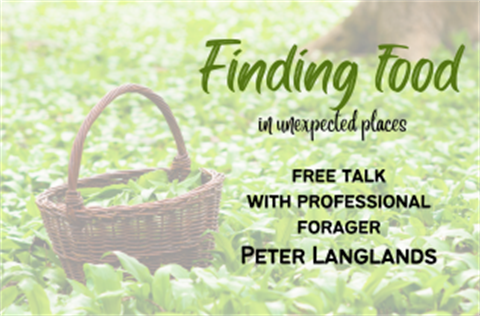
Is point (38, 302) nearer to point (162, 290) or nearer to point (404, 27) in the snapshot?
point (162, 290)

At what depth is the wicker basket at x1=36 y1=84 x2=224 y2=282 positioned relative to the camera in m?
2.15

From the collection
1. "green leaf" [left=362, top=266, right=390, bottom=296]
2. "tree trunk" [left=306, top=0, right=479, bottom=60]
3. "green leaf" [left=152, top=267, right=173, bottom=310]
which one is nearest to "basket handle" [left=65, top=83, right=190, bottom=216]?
"green leaf" [left=152, top=267, right=173, bottom=310]

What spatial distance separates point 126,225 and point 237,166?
1.63 m

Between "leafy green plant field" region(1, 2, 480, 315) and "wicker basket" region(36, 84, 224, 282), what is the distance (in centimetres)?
12

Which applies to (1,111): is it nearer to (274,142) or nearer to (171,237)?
(274,142)

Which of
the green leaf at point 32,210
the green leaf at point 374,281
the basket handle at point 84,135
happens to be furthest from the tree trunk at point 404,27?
the green leaf at point 374,281

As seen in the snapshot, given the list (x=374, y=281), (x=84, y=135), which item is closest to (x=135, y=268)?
(x=84, y=135)

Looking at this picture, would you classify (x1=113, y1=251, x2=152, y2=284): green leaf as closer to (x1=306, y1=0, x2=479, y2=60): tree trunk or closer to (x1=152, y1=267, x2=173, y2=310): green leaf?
(x1=152, y1=267, x2=173, y2=310): green leaf

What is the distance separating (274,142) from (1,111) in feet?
9.54

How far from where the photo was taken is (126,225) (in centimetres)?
219

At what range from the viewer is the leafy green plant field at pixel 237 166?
2.04 m

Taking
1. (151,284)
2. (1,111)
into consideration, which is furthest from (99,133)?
(151,284)

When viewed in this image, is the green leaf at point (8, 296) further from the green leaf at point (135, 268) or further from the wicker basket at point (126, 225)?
the green leaf at point (135, 268)

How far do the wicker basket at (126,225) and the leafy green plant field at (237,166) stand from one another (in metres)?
0.12
